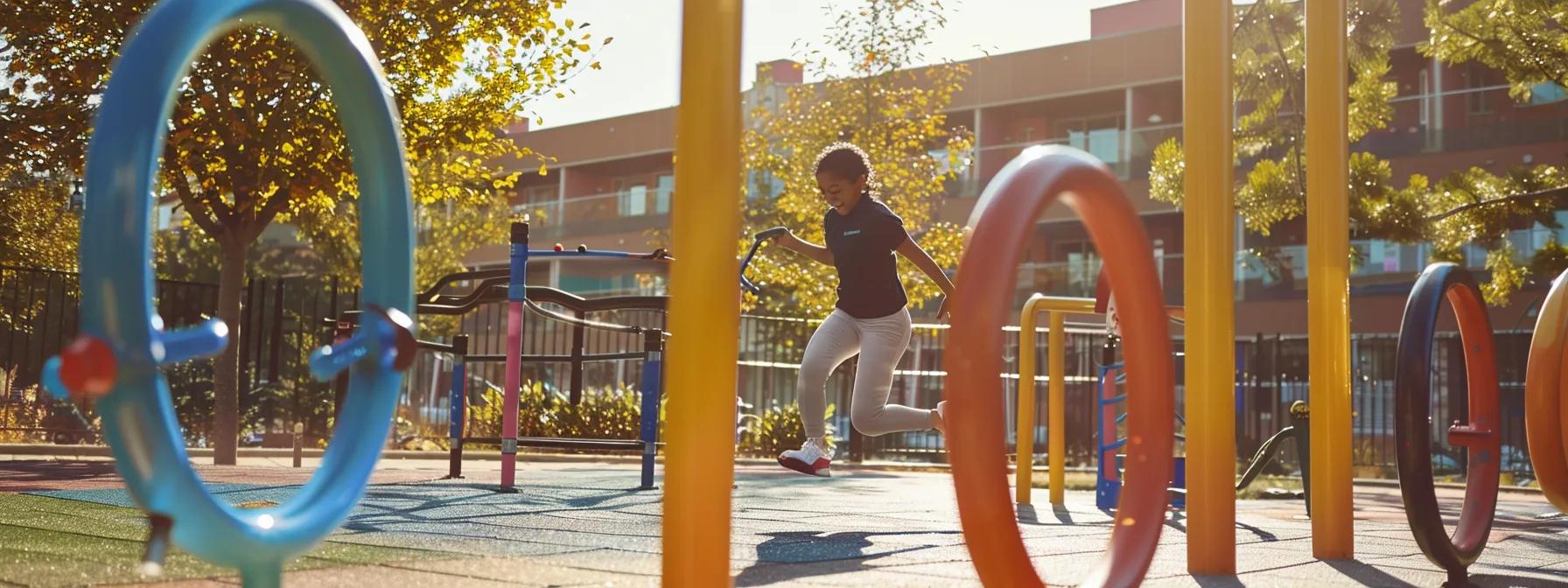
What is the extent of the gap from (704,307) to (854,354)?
372cm

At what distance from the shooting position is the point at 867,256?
220 inches

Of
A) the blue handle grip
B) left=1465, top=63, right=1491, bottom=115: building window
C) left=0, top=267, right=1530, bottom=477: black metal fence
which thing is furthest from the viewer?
left=1465, top=63, right=1491, bottom=115: building window

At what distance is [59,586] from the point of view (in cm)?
307

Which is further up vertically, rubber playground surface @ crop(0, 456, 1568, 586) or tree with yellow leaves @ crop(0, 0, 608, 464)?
tree with yellow leaves @ crop(0, 0, 608, 464)

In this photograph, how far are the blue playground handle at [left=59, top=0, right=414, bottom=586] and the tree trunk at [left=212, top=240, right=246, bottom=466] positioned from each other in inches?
368

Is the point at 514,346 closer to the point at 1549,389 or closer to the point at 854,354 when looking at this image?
the point at 854,354

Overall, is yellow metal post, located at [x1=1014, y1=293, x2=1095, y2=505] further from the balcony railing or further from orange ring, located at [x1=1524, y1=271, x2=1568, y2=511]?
the balcony railing

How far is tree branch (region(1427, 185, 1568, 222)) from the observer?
12875mm

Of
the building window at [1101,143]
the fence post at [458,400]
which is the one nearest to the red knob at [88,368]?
the fence post at [458,400]

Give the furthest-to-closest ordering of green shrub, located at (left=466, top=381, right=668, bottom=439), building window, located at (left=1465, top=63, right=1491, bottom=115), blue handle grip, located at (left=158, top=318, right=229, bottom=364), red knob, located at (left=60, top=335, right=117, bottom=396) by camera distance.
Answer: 1. building window, located at (left=1465, top=63, right=1491, bottom=115)
2. green shrub, located at (left=466, top=381, right=668, bottom=439)
3. blue handle grip, located at (left=158, top=318, right=229, bottom=364)
4. red knob, located at (left=60, top=335, right=117, bottom=396)

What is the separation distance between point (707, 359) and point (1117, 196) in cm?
103

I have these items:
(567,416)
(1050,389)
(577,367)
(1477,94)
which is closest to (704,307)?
(1050,389)

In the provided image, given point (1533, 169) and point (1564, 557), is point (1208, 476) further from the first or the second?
point (1533, 169)

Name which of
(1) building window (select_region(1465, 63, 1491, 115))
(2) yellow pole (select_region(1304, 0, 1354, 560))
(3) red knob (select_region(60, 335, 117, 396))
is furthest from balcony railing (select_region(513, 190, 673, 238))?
(3) red knob (select_region(60, 335, 117, 396))
